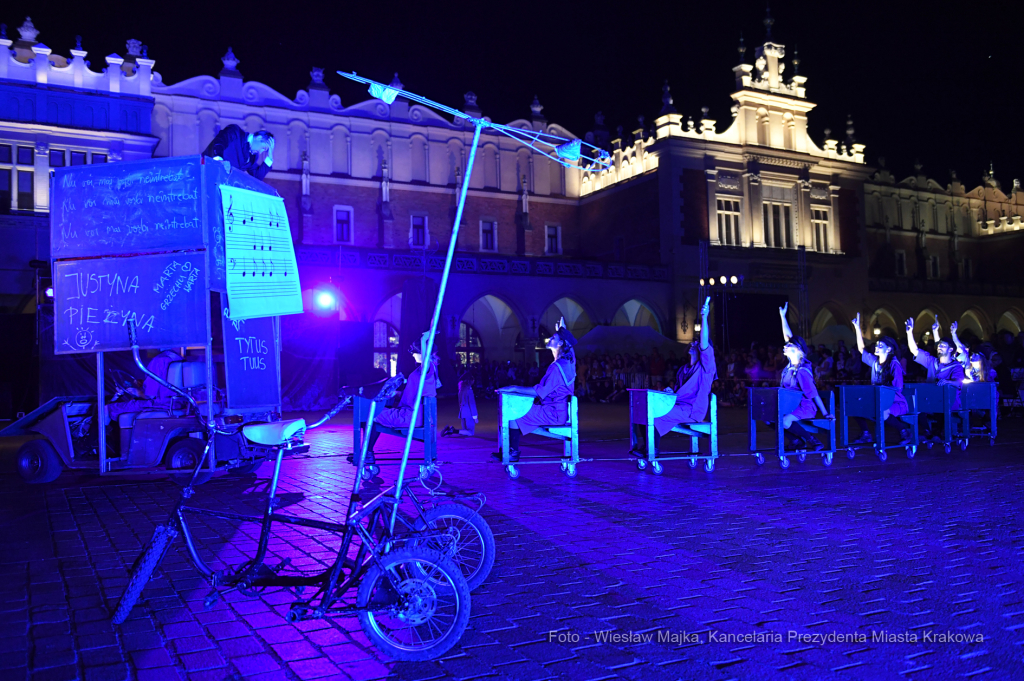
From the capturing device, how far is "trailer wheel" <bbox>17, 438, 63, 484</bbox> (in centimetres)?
903

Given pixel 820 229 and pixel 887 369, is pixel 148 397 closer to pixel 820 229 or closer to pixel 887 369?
pixel 887 369

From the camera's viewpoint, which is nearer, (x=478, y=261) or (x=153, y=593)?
(x=153, y=593)

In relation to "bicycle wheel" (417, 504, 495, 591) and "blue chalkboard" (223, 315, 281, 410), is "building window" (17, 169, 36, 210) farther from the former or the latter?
"bicycle wheel" (417, 504, 495, 591)

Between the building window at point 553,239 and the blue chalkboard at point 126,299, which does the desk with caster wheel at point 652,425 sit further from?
the building window at point 553,239

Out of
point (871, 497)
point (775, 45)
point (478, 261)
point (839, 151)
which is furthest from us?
point (839, 151)

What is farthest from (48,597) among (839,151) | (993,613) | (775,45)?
(839,151)

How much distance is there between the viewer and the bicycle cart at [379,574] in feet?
11.6

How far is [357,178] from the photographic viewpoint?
34969mm

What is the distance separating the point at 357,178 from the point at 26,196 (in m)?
13.4

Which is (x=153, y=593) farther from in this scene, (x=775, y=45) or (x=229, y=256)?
(x=775, y=45)

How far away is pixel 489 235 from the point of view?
38.5 metres

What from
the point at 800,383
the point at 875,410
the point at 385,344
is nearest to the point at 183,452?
the point at 800,383

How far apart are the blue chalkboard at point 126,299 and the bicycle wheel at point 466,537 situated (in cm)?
471

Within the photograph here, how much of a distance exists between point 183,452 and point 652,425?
233 inches
